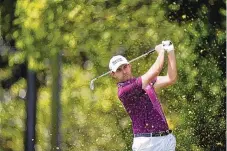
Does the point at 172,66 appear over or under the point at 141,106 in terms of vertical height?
over

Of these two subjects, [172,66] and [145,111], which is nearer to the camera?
[145,111]

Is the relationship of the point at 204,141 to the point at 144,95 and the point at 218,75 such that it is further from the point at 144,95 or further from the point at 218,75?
the point at 144,95

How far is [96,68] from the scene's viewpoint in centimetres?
866

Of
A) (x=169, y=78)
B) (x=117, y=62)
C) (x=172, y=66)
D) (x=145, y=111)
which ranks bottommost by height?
(x=145, y=111)

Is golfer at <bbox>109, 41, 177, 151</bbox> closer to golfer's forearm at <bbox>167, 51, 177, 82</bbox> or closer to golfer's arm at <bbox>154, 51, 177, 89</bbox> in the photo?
golfer's forearm at <bbox>167, 51, 177, 82</bbox>

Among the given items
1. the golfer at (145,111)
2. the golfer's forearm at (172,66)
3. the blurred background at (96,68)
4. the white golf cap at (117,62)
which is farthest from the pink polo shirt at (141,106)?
the blurred background at (96,68)

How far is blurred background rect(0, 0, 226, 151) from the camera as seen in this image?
8391 mm

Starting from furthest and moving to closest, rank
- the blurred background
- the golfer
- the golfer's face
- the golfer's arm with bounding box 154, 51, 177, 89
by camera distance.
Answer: the blurred background
the golfer's arm with bounding box 154, 51, 177, 89
the golfer's face
the golfer

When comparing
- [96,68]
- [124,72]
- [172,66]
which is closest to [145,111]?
[124,72]

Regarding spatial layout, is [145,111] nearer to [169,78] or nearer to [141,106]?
[141,106]

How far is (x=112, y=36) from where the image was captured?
851cm

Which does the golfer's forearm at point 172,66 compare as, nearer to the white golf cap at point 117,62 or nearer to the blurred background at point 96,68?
the white golf cap at point 117,62

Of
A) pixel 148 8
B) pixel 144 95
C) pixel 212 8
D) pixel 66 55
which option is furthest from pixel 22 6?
pixel 144 95

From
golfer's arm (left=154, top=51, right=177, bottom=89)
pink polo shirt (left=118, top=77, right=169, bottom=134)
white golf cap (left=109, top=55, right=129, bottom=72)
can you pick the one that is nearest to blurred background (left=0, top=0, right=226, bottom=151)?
golfer's arm (left=154, top=51, right=177, bottom=89)
